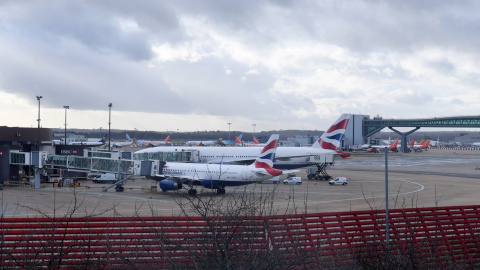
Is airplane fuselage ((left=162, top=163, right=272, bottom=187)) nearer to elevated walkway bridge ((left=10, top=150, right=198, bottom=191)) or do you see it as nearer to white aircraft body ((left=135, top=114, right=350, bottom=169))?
elevated walkway bridge ((left=10, top=150, right=198, bottom=191))

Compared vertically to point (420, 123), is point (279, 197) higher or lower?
lower

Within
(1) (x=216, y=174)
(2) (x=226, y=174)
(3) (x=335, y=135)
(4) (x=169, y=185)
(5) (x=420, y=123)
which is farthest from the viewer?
(5) (x=420, y=123)

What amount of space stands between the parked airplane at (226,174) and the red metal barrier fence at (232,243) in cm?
2796

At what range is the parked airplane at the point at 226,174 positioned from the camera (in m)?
49.0

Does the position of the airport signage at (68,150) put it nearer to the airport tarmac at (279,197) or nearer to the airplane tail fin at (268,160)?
the airport tarmac at (279,197)

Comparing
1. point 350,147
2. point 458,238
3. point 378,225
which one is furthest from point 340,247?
point 350,147

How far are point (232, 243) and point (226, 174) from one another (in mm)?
37595

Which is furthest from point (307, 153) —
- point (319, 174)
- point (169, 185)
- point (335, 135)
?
Result: point (169, 185)

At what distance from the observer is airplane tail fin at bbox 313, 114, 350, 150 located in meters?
70.2

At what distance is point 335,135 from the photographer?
71250mm

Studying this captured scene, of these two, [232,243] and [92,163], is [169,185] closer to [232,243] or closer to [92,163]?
[92,163]

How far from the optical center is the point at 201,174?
51938 millimetres

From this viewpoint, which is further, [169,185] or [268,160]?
[169,185]

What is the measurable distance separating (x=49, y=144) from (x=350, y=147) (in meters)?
109
